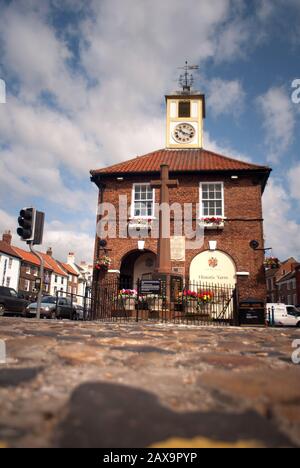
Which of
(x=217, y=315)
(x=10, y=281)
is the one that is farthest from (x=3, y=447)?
(x=10, y=281)

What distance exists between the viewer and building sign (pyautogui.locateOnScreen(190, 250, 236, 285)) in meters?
15.4

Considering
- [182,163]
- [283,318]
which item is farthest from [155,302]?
[283,318]

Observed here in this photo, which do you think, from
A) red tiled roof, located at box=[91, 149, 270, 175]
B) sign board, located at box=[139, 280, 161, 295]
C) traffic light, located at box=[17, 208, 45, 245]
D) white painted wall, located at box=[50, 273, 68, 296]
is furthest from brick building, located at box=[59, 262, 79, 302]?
traffic light, located at box=[17, 208, 45, 245]

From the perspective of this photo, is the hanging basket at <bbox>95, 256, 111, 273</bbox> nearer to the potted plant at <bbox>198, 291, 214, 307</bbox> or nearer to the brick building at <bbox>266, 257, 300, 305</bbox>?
the potted plant at <bbox>198, 291, 214, 307</bbox>

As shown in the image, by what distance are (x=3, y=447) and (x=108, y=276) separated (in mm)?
14801

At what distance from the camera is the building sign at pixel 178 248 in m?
15.8

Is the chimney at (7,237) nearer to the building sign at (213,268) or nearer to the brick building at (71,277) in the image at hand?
the brick building at (71,277)

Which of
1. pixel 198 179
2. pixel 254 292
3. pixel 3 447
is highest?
pixel 198 179

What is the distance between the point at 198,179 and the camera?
16.9 m

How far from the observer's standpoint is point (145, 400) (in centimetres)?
176

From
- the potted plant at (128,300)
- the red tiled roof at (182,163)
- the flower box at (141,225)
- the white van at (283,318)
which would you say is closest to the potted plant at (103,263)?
the flower box at (141,225)

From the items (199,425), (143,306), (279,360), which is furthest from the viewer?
(143,306)

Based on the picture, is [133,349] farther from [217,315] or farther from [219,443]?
[217,315]

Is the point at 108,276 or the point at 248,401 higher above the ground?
the point at 108,276
